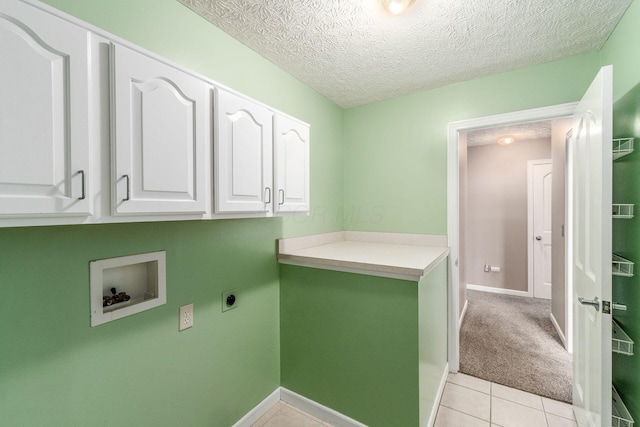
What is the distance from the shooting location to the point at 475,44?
1.70 meters

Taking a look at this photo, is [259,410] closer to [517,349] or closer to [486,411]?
[486,411]

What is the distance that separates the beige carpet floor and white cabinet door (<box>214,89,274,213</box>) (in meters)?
2.31

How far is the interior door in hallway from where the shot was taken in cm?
388

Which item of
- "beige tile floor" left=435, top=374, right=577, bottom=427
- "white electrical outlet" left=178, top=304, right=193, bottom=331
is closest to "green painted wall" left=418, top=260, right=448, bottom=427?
"beige tile floor" left=435, top=374, right=577, bottom=427

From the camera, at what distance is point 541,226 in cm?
392

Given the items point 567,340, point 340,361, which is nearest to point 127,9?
point 340,361

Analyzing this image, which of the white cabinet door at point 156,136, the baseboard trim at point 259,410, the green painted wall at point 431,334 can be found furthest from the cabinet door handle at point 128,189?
the baseboard trim at point 259,410

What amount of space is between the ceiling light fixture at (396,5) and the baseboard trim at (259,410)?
246 centimetres

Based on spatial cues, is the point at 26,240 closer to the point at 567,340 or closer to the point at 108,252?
the point at 108,252

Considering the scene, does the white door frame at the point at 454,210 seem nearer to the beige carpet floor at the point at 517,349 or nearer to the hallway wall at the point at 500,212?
the beige carpet floor at the point at 517,349

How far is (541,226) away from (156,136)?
483 cm

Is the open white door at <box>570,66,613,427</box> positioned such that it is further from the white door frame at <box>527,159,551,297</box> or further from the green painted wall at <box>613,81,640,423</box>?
the white door frame at <box>527,159,551,297</box>

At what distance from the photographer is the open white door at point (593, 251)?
3.82ft

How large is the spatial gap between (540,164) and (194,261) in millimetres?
4676
